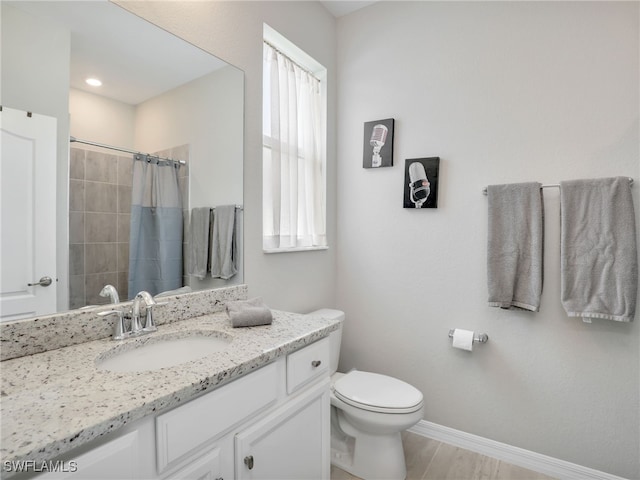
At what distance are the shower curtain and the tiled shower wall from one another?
27 mm

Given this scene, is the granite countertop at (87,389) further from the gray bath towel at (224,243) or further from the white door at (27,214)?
the gray bath towel at (224,243)

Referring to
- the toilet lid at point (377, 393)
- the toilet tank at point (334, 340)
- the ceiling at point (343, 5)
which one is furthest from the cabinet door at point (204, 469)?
the ceiling at point (343, 5)

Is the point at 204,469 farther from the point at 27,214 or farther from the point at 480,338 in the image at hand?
the point at 480,338

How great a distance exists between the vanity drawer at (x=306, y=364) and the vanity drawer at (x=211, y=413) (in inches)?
3.1

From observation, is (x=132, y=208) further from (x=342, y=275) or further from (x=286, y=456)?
(x=342, y=275)

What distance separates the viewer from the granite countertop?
0.57m

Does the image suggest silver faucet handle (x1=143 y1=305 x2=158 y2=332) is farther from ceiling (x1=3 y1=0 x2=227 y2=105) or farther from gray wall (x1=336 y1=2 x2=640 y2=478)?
gray wall (x1=336 y1=2 x2=640 y2=478)

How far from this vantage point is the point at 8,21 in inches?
35.8

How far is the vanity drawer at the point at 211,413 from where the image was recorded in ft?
2.43

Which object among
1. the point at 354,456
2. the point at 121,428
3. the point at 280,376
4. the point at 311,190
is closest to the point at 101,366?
the point at 121,428

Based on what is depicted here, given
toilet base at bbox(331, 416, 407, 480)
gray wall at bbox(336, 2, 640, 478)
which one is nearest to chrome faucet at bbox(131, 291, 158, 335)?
toilet base at bbox(331, 416, 407, 480)

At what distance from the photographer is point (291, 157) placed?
202cm

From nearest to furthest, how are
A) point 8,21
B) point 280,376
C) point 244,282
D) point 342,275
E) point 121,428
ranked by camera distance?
point 121,428, point 8,21, point 280,376, point 244,282, point 342,275

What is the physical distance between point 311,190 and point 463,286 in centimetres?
111
